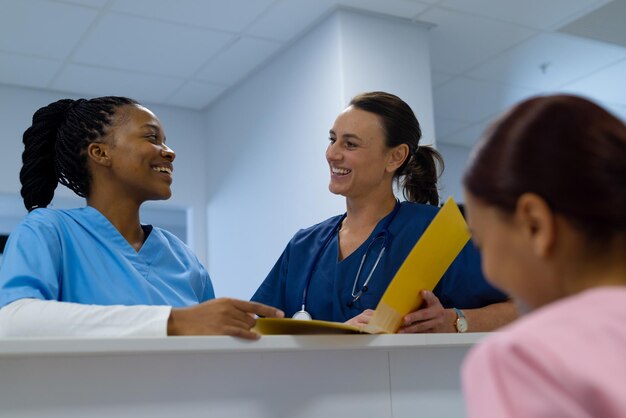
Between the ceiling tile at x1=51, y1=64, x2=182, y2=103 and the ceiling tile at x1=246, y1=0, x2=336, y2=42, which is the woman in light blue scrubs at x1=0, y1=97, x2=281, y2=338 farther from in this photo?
the ceiling tile at x1=51, y1=64, x2=182, y2=103

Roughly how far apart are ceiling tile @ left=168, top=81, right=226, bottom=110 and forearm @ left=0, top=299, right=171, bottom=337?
3.19 metres

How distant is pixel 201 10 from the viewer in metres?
3.34

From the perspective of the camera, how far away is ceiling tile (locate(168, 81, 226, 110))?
14.1 feet

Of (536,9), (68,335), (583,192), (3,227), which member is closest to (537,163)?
(583,192)

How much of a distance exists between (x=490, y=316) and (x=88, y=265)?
839 millimetres

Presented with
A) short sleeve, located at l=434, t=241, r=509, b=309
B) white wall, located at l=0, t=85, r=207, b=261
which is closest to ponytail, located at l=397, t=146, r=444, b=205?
short sleeve, located at l=434, t=241, r=509, b=309

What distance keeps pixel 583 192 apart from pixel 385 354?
2.60 ft

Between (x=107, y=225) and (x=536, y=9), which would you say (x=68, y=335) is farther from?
(x=536, y=9)

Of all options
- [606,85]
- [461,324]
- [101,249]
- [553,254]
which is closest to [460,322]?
[461,324]

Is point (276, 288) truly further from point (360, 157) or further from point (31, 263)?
point (31, 263)

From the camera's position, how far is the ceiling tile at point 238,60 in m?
3.78

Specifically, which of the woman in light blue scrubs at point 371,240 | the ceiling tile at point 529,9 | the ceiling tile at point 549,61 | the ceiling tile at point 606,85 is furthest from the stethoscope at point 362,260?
the ceiling tile at point 606,85

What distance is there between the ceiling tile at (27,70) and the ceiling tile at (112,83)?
64 mm

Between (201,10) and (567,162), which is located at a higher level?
(201,10)
